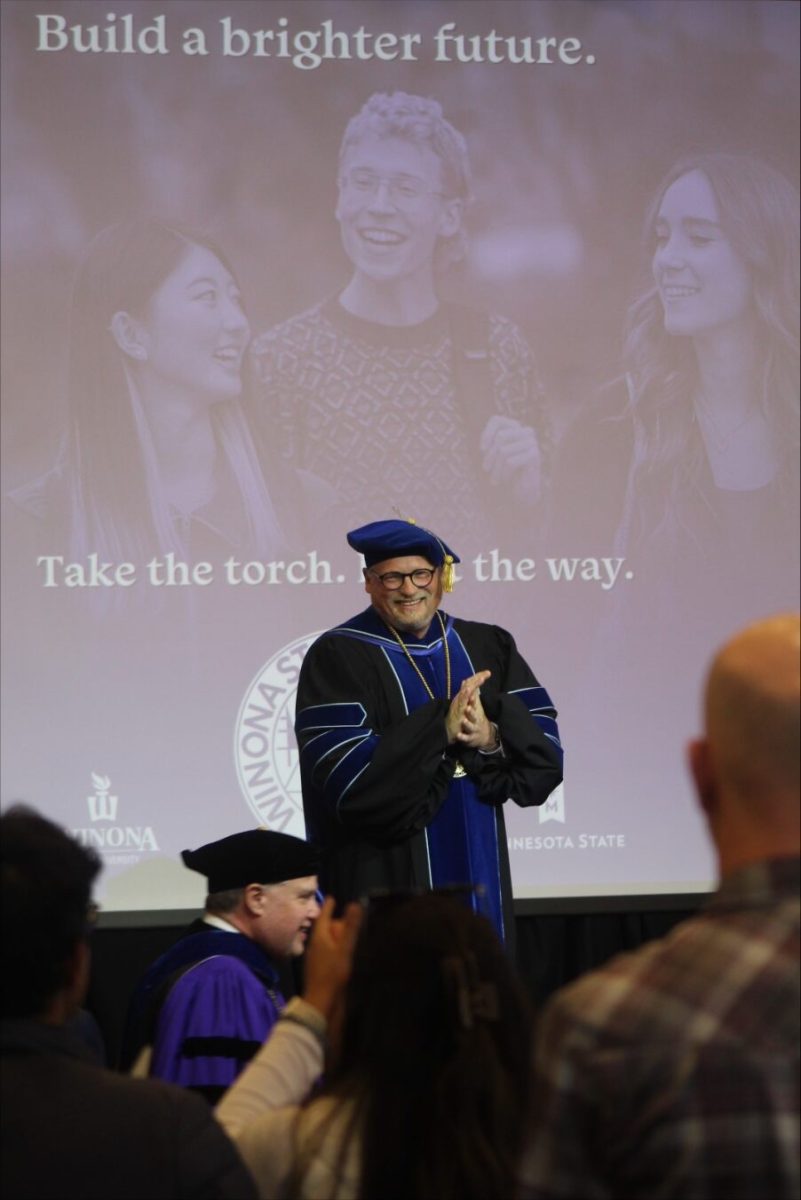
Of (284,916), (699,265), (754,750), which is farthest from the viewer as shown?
(699,265)

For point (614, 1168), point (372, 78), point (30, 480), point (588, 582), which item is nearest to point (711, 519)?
point (588, 582)

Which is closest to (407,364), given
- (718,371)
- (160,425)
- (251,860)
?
(160,425)

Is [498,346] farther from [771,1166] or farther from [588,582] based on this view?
[771,1166]

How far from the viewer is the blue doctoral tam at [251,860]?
329cm

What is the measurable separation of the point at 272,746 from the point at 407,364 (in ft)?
4.26

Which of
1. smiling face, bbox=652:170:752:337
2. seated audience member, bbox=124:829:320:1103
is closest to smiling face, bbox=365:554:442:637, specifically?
seated audience member, bbox=124:829:320:1103

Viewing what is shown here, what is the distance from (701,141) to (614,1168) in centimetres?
499

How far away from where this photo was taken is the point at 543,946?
5.34 metres

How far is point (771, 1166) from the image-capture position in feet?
3.38

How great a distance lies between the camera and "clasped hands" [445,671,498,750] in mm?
3725

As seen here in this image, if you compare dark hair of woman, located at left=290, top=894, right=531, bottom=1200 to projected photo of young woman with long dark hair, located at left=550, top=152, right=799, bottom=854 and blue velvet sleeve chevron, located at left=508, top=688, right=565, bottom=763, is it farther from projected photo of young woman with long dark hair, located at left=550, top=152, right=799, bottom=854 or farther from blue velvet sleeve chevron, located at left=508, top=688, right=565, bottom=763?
projected photo of young woman with long dark hair, located at left=550, top=152, right=799, bottom=854

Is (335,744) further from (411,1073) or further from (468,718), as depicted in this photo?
(411,1073)

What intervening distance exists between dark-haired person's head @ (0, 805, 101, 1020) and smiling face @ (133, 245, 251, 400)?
381 centimetres

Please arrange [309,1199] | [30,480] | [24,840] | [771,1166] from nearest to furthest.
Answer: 1. [771,1166]
2. [24,840]
3. [309,1199]
4. [30,480]
